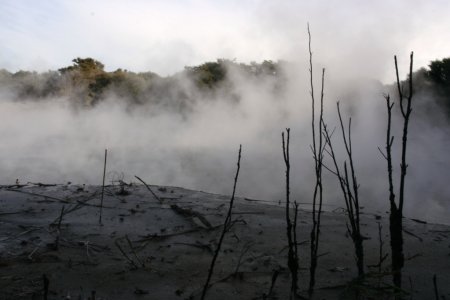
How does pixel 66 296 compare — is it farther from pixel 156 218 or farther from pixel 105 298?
pixel 156 218

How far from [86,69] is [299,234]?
76.5 feet

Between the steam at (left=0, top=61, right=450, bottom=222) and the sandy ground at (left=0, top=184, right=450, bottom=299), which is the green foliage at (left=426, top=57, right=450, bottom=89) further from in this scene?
the sandy ground at (left=0, top=184, right=450, bottom=299)

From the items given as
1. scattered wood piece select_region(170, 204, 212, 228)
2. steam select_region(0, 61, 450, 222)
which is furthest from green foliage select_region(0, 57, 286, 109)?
scattered wood piece select_region(170, 204, 212, 228)

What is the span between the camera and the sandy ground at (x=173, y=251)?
289 centimetres

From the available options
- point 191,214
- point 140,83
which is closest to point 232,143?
point 191,214

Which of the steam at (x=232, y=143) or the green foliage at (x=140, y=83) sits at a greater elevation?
the green foliage at (x=140, y=83)

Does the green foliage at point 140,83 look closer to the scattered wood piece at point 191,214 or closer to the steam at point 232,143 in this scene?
the steam at point 232,143

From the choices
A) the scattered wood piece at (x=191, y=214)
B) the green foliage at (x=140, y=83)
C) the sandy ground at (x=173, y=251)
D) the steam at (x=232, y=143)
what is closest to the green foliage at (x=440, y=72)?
the steam at (x=232, y=143)

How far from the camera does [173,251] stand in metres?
3.78

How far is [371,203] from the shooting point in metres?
7.96

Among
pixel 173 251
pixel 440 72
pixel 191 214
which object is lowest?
pixel 173 251

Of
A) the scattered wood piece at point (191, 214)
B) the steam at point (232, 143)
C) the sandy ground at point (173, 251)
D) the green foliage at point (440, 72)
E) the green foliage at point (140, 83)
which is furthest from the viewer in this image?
the green foliage at point (140, 83)

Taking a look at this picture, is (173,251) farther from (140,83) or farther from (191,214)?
A: (140,83)

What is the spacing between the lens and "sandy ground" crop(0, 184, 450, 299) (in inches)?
114
